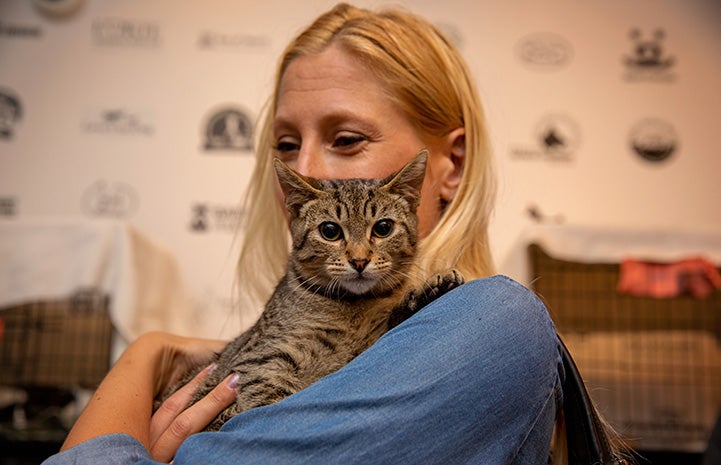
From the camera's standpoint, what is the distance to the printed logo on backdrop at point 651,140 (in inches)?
165

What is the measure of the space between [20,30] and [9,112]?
1.77ft

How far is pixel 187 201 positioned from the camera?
417 centimetres

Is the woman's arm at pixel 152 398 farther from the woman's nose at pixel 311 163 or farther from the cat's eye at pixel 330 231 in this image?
the woman's nose at pixel 311 163

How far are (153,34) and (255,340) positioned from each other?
3320 millimetres

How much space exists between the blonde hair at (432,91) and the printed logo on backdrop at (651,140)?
9.25 ft

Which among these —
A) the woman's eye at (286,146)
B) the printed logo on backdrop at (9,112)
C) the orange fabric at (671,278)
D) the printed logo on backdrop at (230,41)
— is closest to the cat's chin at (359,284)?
the woman's eye at (286,146)

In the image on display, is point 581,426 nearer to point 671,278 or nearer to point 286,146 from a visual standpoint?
point 286,146

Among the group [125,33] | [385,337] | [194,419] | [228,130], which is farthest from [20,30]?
[385,337]

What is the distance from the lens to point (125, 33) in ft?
13.9

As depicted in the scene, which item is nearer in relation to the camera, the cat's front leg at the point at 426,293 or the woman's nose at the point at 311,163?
the cat's front leg at the point at 426,293

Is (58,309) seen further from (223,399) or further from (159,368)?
(223,399)

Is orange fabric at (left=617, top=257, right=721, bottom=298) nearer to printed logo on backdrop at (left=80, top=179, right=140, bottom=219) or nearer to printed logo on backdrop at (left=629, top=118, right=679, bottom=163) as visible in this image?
printed logo on backdrop at (left=629, top=118, right=679, bottom=163)

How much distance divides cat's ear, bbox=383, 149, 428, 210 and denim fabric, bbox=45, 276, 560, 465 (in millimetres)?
395

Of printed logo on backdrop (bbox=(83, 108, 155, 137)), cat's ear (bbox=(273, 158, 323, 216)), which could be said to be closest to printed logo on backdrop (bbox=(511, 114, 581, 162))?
printed logo on backdrop (bbox=(83, 108, 155, 137))
